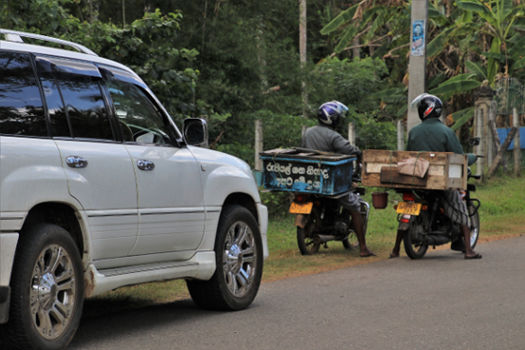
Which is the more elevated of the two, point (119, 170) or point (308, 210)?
point (119, 170)

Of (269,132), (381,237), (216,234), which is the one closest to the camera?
(216,234)

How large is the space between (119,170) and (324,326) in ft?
6.40

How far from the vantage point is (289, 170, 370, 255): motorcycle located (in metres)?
12.0

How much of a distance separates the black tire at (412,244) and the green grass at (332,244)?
0.46 meters

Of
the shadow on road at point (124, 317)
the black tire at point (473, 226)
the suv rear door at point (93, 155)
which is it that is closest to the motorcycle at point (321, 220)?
the black tire at point (473, 226)

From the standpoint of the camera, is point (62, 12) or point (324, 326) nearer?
point (324, 326)

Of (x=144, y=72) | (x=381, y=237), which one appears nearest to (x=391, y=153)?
(x=381, y=237)

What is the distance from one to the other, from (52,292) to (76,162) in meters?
0.85

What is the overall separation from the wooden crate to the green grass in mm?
1010

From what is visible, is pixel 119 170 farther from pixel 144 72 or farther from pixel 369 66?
pixel 369 66

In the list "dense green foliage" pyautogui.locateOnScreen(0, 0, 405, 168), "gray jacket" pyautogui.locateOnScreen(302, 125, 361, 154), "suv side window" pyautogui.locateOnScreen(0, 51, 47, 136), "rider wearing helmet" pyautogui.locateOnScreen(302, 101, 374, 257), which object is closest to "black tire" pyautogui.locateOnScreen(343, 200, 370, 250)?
"rider wearing helmet" pyautogui.locateOnScreen(302, 101, 374, 257)

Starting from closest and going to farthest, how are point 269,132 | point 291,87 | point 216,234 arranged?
point 216,234, point 269,132, point 291,87

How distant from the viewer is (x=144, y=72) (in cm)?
1369

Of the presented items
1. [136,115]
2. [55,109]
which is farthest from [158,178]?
[55,109]
